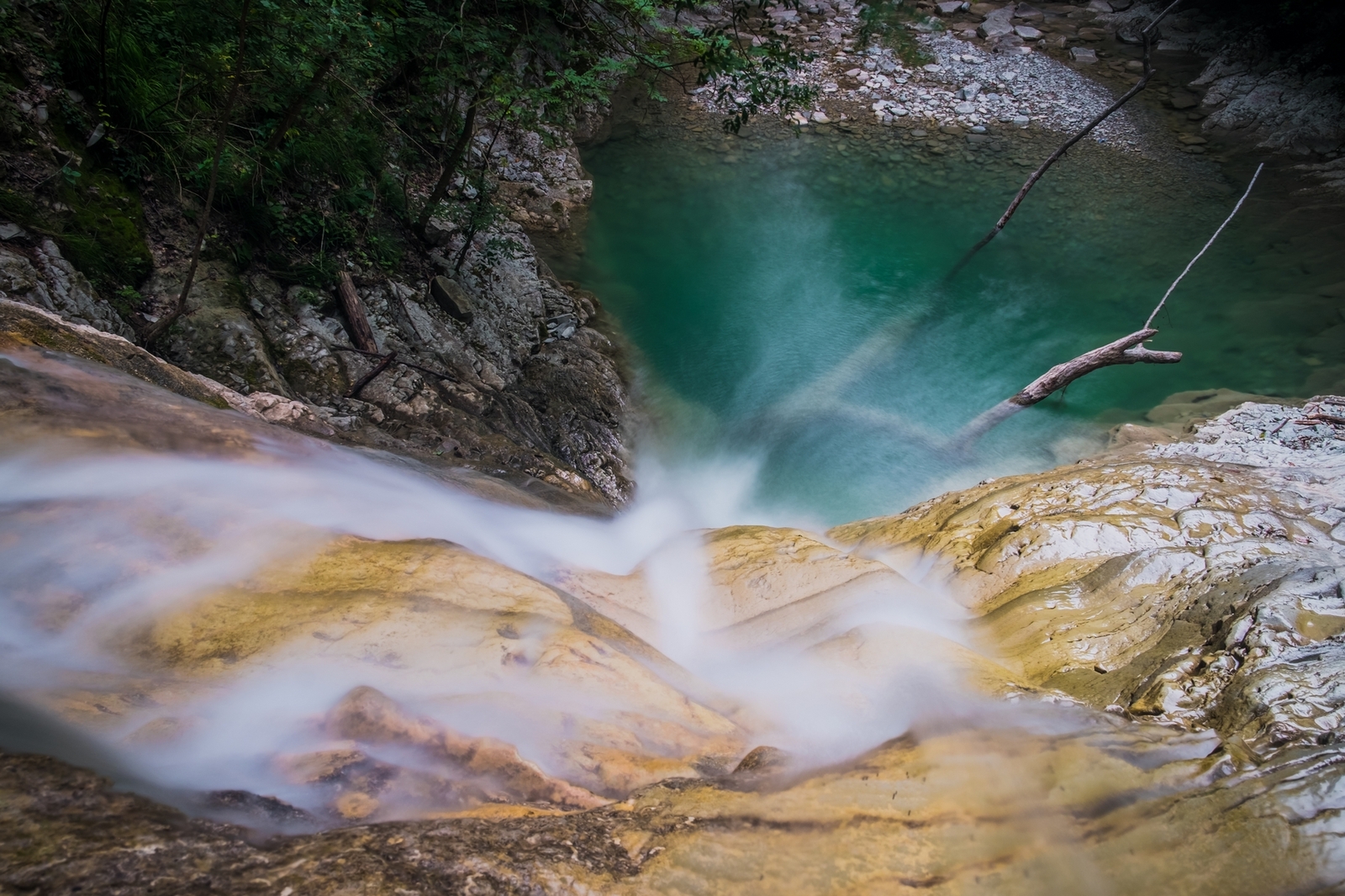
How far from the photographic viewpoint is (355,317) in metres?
6.27

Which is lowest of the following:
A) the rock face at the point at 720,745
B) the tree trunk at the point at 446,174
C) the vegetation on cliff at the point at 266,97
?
the rock face at the point at 720,745

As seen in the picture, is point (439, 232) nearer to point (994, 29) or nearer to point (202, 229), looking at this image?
point (202, 229)

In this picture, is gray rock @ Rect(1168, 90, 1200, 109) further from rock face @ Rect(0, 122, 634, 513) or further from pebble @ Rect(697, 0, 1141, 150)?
rock face @ Rect(0, 122, 634, 513)

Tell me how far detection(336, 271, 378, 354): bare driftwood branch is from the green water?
3.40m

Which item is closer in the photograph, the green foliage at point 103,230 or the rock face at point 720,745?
the rock face at point 720,745

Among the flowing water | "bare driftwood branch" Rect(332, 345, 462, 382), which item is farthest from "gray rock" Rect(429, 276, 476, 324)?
the flowing water

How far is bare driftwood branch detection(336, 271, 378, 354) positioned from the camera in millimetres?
6242

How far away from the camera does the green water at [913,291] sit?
8.52 meters

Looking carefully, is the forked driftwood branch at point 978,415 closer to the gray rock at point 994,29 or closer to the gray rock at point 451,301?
the gray rock at point 451,301

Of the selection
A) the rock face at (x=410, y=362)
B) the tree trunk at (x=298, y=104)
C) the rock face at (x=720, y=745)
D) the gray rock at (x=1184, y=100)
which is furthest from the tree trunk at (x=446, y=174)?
the gray rock at (x=1184, y=100)

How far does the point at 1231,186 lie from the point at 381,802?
1768cm

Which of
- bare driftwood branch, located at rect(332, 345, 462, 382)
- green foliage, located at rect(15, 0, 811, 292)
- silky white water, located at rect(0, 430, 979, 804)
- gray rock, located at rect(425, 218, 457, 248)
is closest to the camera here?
silky white water, located at rect(0, 430, 979, 804)

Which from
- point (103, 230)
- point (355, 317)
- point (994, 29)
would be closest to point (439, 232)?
point (355, 317)

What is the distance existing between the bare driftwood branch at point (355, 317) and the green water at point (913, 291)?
3.40m
